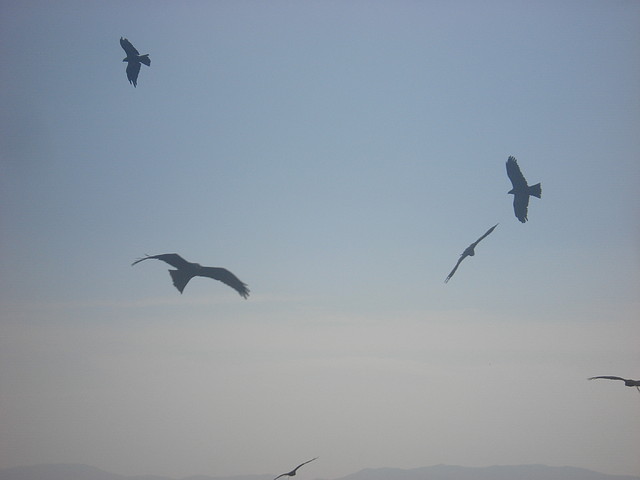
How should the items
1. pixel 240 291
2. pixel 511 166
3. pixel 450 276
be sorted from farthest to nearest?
1. pixel 511 166
2. pixel 450 276
3. pixel 240 291

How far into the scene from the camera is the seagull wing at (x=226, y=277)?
523 inches

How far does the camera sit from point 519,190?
20.4m

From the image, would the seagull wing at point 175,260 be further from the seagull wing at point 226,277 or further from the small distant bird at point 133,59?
the small distant bird at point 133,59

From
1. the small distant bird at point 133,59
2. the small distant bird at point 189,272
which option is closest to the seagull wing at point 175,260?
the small distant bird at point 189,272

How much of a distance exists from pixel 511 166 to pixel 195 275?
1110 cm

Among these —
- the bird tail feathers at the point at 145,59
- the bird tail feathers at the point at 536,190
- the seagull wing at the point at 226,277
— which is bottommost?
the seagull wing at the point at 226,277

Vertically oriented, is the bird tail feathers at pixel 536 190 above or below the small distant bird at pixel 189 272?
above

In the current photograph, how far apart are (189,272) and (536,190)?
38.4 ft

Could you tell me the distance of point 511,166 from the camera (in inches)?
797

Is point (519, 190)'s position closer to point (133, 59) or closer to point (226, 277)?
point (226, 277)

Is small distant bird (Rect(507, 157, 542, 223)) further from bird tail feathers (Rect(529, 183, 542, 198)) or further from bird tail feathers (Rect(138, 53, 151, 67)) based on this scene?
bird tail feathers (Rect(138, 53, 151, 67))

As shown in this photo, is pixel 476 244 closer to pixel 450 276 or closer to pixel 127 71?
pixel 450 276

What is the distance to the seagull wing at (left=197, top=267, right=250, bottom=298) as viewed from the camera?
13.3 metres

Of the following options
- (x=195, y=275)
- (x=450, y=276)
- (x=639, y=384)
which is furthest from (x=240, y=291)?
(x=639, y=384)
